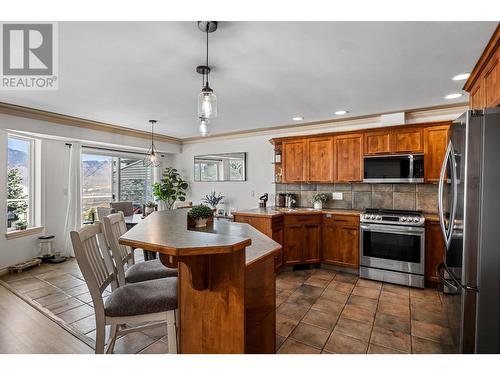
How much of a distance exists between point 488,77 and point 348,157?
6.49 ft

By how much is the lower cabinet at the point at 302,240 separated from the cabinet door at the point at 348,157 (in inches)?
30.9

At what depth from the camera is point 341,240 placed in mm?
3859

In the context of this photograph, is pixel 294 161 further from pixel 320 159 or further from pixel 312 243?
pixel 312 243

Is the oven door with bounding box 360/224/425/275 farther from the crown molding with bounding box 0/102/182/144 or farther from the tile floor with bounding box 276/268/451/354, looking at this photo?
the crown molding with bounding box 0/102/182/144

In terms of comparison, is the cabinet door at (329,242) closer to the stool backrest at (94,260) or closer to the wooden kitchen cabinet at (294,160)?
the wooden kitchen cabinet at (294,160)

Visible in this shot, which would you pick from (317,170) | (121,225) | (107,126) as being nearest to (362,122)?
(317,170)

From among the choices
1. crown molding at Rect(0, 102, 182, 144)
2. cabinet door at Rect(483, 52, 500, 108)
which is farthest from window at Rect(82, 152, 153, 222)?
cabinet door at Rect(483, 52, 500, 108)

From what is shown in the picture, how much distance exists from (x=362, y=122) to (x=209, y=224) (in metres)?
3.41

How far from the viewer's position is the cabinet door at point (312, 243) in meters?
3.99

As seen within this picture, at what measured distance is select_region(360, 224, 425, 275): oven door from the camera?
3.28m

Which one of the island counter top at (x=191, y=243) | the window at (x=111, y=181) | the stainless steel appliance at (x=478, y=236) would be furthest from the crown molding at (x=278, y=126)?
the island counter top at (x=191, y=243)

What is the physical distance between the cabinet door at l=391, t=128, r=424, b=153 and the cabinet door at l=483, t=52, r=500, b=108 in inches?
52.3

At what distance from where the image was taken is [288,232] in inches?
156

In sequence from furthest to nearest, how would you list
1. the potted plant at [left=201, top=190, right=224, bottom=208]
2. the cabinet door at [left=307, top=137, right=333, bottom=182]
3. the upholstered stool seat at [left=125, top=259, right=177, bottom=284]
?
the potted plant at [left=201, top=190, right=224, bottom=208] < the cabinet door at [left=307, top=137, right=333, bottom=182] < the upholstered stool seat at [left=125, top=259, right=177, bottom=284]
